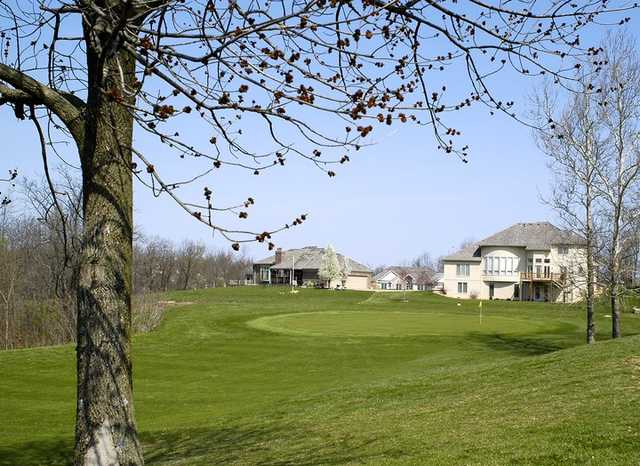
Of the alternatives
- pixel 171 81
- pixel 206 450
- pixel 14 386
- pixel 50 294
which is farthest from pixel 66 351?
pixel 171 81

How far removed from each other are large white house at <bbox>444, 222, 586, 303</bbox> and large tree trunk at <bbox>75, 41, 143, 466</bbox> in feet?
216

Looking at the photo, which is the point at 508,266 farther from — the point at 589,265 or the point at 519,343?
the point at 589,265

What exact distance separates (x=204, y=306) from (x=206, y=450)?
36.3 meters

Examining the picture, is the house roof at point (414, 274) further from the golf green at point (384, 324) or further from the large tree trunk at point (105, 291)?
the large tree trunk at point (105, 291)

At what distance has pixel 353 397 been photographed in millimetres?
15586

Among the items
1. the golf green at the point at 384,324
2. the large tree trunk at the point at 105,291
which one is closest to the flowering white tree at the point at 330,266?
the golf green at the point at 384,324

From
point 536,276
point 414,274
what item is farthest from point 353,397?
point 414,274

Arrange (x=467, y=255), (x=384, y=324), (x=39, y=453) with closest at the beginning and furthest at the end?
(x=39, y=453) → (x=384, y=324) → (x=467, y=255)

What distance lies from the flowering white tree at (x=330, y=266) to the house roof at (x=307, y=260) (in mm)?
4922

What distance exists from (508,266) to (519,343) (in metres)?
44.1

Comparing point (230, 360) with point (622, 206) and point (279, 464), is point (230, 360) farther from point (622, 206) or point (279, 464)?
point (279, 464)

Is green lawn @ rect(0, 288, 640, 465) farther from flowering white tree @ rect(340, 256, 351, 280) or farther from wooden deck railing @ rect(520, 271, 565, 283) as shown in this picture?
flowering white tree @ rect(340, 256, 351, 280)

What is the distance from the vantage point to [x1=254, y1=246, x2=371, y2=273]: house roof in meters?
105

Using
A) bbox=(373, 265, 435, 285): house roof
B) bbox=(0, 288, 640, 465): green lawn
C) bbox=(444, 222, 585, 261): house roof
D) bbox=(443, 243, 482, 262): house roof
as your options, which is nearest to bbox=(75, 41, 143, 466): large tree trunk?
bbox=(0, 288, 640, 465): green lawn
